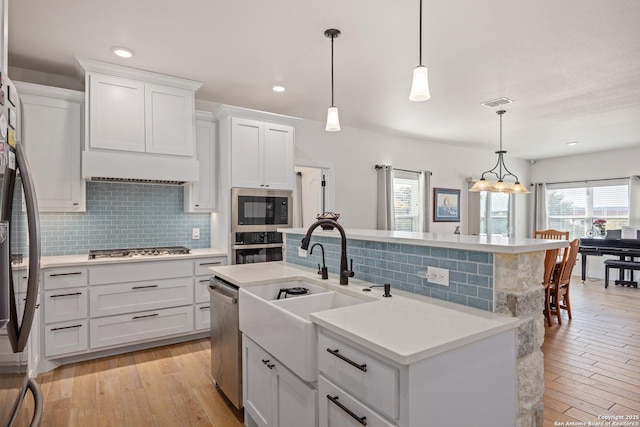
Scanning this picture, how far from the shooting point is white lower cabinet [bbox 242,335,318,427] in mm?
1566

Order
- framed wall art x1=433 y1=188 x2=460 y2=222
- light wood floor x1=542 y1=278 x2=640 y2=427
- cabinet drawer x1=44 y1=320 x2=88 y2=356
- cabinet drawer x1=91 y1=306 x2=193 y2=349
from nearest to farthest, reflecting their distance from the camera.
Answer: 1. light wood floor x1=542 y1=278 x2=640 y2=427
2. cabinet drawer x1=44 y1=320 x2=88 y2=356
3. cabinet drawer x1=91 y1=306 x2=193 y2=349
4. framed wall art x1=433 y1=188 x2=460 y2=222

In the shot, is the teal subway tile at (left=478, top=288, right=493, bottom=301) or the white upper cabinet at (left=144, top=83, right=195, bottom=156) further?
the white upper cabinet at (left=144, top=83, right=195, bottom=156)

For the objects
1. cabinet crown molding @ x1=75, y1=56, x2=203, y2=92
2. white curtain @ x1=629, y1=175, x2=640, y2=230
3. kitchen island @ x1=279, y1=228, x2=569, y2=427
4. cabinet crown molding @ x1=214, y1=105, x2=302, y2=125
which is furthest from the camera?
white curtain @ x1=629, y1=175, x2=640, y2=230

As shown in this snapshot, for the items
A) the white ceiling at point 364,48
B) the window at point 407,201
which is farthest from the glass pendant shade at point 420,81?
the window at point 407,201

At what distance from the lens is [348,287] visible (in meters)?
2.07

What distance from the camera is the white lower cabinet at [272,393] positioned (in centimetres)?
157

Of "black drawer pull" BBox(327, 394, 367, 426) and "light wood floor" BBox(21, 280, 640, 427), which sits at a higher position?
"black drawer pull" BBox(327, 394, 367, 426)

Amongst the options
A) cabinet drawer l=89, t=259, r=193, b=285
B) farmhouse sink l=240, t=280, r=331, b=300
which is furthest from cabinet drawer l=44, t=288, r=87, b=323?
farmhouse sink l=240, t=280, r=331, b=300

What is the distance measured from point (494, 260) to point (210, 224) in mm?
3407

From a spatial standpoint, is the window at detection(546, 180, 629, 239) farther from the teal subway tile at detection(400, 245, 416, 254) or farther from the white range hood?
the white range hood

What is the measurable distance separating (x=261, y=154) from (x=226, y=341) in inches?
86.6

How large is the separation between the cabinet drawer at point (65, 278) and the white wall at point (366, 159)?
9.30 feet

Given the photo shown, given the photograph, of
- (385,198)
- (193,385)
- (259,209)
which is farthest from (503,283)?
(385,198)

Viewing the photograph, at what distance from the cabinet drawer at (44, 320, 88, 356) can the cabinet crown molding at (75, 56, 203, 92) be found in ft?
7.16
